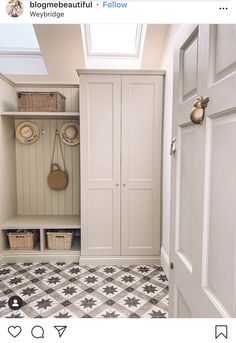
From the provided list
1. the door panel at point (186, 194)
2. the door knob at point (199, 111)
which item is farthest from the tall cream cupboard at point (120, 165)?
the door knob at point (199, 111)

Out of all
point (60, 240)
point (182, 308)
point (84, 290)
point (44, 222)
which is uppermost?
point (182, 308)

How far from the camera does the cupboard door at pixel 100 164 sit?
269 centimetres

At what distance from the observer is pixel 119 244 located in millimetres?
2863

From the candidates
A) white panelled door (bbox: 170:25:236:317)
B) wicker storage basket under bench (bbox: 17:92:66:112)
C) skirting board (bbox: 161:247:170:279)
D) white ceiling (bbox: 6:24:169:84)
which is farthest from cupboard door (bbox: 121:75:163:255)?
white panelled door (bbox: 170:25:236:317)

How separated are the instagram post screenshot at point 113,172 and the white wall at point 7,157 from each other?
0.02 meters

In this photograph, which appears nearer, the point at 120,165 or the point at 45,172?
the point at 120,165

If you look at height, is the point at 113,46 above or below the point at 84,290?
above

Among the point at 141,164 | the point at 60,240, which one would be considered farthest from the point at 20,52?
the point at 60,240

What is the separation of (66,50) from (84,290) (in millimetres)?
2548

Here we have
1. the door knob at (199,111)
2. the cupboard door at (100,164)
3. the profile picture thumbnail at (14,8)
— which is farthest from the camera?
the cupboard door at (100,164)

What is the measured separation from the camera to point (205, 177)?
804 millimetres
